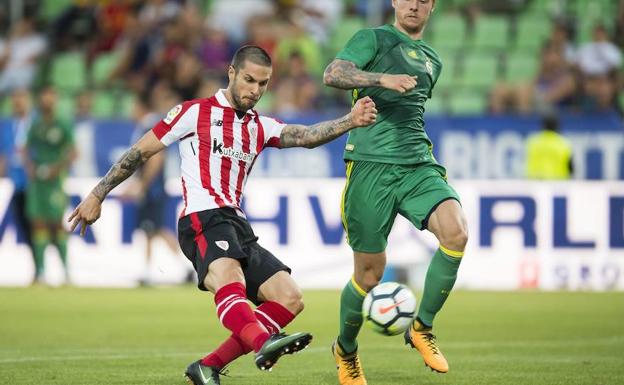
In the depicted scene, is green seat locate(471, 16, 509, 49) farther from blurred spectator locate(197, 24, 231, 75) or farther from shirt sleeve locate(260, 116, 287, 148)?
shirt sleeve locate(260, 116, 287, 148)

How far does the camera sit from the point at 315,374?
805cm

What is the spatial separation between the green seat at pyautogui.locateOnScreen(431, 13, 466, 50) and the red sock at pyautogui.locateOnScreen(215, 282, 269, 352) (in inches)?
534

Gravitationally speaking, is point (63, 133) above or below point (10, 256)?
above

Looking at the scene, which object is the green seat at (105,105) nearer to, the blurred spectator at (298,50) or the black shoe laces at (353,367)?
the blurred spectator at (298,50)

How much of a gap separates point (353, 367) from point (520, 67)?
12.5 m

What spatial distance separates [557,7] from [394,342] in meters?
10.7

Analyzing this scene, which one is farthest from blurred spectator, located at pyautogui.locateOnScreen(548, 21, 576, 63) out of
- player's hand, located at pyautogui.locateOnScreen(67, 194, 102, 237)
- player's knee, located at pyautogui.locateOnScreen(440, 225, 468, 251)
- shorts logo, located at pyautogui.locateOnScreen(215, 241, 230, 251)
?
player's hand, located at pyautogui.locateOnScreen(67, 194, 102, 237)

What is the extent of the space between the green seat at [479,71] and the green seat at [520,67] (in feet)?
0.68

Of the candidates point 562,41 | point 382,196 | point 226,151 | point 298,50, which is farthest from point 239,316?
point 562,41

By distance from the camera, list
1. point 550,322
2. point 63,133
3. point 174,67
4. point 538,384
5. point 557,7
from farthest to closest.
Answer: point 557,7 → point 174,67 → point 63,133 → point 550,322 → point 538,384

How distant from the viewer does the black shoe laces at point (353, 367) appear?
7.52m

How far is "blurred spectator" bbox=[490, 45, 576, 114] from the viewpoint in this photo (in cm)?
1794

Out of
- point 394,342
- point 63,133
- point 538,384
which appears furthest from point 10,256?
point 538,384

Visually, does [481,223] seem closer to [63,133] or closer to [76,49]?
[63,133]
